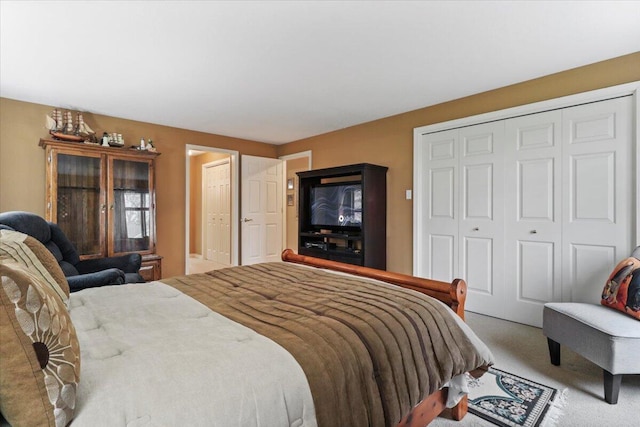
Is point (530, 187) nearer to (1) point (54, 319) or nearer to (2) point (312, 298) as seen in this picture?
(2) point (312, 298)

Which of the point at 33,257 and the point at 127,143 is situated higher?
the point at 127,143

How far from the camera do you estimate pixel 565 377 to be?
7.09ft

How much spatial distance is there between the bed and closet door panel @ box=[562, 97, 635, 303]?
1948mm

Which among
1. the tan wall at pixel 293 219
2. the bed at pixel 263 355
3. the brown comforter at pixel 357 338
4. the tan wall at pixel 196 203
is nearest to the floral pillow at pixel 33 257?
the bed at pixel 263 355

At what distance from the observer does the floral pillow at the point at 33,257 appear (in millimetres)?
1280

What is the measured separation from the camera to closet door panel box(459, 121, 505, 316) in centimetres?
336

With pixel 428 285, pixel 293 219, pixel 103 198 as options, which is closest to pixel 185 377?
pixel 428 285

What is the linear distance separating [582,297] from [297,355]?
9.95 feet

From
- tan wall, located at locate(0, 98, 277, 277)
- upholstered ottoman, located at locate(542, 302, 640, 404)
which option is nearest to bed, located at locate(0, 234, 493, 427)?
upholstered ottoman, located at locate(542, 302, 640, 404)

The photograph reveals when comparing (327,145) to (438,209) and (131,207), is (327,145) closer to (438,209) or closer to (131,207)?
(438,209)

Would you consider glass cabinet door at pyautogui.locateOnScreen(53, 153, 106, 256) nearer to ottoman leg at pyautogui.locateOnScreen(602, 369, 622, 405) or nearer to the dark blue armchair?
the dark blue armchair

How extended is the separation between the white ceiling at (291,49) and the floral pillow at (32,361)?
193 centimetres

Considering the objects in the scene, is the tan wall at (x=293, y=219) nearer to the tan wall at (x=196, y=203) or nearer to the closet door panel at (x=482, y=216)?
the tan wall at (x=196, y=203)

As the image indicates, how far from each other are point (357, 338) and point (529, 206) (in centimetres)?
281
